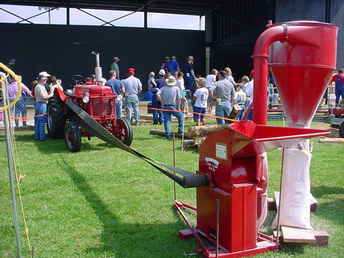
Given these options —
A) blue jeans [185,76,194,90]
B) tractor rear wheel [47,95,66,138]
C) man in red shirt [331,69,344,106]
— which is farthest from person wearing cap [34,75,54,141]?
man in red shirt [331,69,344,106]

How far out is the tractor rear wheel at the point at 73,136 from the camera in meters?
8.53

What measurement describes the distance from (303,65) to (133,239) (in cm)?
239

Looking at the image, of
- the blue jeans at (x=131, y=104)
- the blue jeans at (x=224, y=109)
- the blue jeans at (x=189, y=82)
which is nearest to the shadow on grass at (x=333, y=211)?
the blue jeans at (x=224, y=109)

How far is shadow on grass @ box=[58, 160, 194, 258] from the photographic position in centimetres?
396

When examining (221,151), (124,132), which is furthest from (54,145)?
(221,151)

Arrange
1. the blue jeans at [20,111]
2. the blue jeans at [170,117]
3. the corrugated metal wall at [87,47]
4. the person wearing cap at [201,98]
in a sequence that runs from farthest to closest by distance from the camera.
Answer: the corrugated metal wall at [87,47] → the blue jeans at [20,111] → the person wearing cap at [201,98] → the blue jeans at [170,117]

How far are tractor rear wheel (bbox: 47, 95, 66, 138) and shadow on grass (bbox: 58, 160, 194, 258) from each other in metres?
5.18

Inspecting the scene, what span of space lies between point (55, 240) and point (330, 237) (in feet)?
9.15

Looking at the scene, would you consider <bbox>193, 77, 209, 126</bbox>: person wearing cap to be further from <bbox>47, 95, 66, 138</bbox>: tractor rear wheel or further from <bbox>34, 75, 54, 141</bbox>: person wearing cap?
<bbox>34, 75, 54, 141</bbox>: person wearing cap

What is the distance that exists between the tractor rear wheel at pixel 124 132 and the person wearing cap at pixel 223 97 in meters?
2.56

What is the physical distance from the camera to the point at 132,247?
13.4ft

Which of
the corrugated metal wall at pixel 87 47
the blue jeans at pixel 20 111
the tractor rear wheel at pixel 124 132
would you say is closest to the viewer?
the tractor rear wheel at pixel 124 132

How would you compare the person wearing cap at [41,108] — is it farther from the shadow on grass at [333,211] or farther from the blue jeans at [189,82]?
the blue jeans at [189,82]

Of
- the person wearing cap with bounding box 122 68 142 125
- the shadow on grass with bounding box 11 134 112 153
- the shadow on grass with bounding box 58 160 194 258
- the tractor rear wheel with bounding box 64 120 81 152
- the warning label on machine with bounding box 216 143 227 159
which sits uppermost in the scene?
the person wearing cap with bounding box 122 68 142 125
